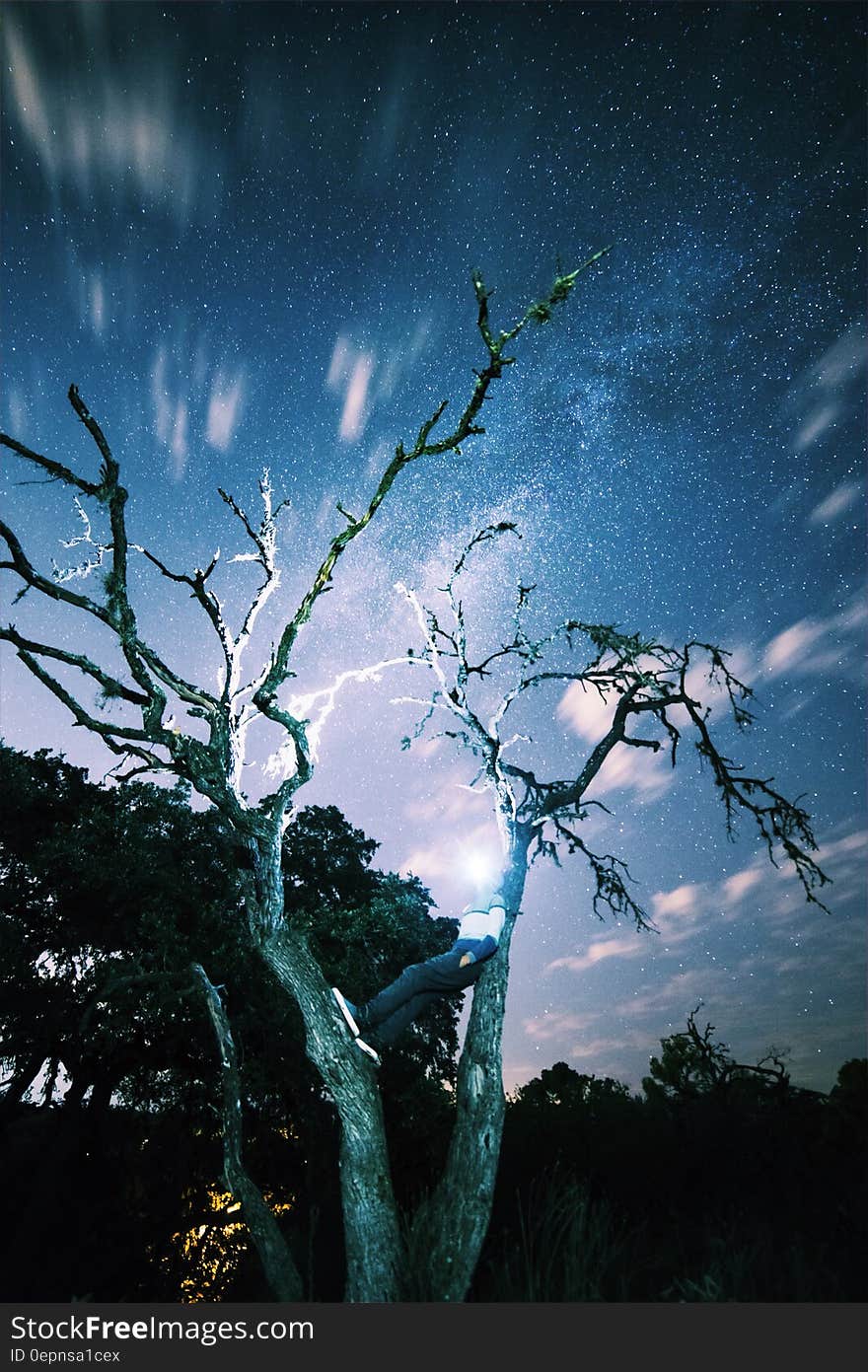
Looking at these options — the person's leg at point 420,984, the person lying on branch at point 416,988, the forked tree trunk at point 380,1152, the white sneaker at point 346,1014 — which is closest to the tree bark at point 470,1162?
the forked tree trunk at point 380,1152

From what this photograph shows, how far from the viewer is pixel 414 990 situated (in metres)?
5.38

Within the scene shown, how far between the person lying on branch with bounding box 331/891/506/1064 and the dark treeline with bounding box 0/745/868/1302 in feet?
8.75

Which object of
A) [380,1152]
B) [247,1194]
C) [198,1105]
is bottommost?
[247,1194]

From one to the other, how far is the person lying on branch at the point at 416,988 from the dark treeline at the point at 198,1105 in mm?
2668

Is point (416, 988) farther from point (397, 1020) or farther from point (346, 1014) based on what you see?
point (346, 1014)

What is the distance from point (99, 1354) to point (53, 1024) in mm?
6384

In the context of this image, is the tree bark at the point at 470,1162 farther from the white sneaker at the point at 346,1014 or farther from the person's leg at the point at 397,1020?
the white sneaker at the point at 346,1014

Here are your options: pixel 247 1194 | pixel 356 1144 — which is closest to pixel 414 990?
pixel 356 1144

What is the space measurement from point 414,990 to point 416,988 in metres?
0.03

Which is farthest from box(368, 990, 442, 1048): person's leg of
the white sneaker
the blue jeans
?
the white sneaker

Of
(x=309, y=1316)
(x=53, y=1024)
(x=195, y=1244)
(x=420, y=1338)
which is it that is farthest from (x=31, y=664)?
(x=195, y=1244)

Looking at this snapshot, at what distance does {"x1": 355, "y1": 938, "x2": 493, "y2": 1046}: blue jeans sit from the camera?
528cm

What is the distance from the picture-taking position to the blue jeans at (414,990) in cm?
528

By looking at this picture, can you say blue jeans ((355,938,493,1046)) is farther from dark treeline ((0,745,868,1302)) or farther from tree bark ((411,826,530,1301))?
dark treeline ((0,745,868,1302))
